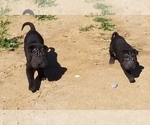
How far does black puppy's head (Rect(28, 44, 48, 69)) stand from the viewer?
28.5 feet

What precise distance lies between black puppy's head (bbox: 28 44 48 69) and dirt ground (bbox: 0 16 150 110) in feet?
3.01

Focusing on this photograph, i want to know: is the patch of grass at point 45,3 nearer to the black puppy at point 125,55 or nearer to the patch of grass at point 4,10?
the patch of grass at point 4,10

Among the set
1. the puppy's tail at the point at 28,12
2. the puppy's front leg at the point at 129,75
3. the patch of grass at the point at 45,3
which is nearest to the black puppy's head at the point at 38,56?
the puppy's front leg at the point at 129,75

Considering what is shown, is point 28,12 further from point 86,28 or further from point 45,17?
point 86,28

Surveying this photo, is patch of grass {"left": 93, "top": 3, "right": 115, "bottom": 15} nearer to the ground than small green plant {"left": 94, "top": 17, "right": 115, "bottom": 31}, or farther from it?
farther from it

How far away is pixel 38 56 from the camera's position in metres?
8.69

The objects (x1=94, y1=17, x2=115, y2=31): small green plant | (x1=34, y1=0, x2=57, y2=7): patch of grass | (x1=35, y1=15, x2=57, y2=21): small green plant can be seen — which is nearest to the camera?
(x1=94, y1=17, x2=115, y2=31): small green plant

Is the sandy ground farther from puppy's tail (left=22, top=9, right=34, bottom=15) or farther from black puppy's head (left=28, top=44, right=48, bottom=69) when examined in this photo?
black puppy's head (left=28, top=44, right=48, bottom=69)

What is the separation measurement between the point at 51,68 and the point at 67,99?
178 centimetres

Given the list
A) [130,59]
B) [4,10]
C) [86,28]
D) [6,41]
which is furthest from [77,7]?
[130,59]

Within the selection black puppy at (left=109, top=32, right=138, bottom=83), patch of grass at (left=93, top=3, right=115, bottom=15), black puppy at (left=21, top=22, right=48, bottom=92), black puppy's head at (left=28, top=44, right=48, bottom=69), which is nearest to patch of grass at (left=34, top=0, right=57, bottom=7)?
patch of grass at (left=93, top=3, right=115, bottom=15)

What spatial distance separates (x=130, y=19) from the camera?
14.3 m

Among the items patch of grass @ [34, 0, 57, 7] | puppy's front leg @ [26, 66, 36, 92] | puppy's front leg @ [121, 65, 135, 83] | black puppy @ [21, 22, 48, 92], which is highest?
patch of grass @ [34, 0, 57, 7]
